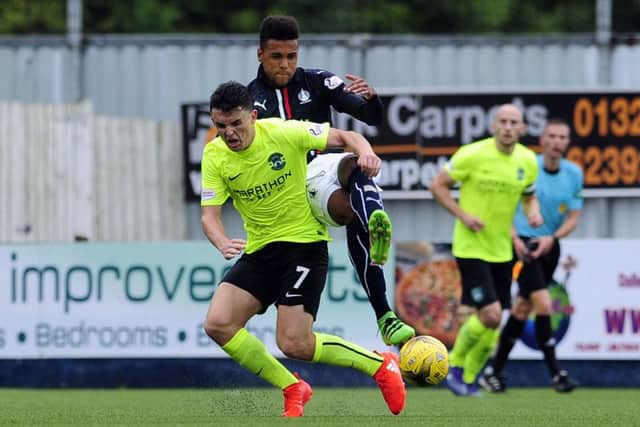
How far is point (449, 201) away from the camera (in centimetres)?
1372

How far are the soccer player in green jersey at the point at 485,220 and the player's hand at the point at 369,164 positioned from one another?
420 cm

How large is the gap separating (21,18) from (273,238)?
19258 mm

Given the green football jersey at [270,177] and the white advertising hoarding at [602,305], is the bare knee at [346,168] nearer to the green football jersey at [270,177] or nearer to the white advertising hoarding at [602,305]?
the green football jersey at [270,177]

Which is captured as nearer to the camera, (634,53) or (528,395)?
(528,395)

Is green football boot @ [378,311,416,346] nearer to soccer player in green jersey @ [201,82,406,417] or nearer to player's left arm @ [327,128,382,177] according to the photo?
soccer player in green jersey @ [201,82,406,417]

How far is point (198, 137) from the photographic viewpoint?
18719 mm

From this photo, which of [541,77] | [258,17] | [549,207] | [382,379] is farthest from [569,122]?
[258,17]

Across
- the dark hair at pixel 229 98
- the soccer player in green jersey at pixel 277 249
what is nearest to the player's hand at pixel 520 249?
the soccer player in green jersey at pixel 277 249

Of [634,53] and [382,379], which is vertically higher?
[634,53]

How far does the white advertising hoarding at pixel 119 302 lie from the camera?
15516 mm

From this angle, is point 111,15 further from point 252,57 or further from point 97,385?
point 97,385

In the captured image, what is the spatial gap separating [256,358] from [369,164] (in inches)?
59.3

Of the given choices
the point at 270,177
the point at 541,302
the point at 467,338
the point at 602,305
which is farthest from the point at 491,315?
the point at 270,177

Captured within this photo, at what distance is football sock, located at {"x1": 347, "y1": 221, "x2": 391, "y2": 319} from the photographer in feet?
33.7
